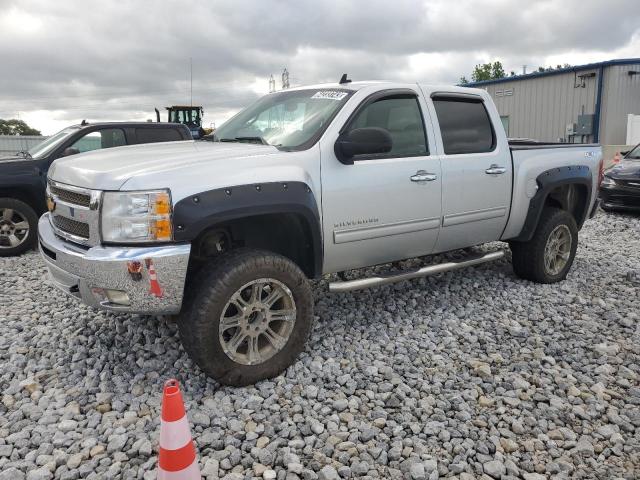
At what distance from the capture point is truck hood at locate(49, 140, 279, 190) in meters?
3.09

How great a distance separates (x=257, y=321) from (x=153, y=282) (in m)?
0.75

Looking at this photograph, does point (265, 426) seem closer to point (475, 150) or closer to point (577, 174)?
point (475, 150)

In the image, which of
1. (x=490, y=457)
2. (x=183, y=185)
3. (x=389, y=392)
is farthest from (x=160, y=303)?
(x=490, y=457)

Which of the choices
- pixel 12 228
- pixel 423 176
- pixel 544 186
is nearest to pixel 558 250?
pixel 544 186

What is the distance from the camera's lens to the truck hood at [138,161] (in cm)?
309

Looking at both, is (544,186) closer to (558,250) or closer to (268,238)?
(558,250)

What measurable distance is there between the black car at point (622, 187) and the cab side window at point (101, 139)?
8674 mm

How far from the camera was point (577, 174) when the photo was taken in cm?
561

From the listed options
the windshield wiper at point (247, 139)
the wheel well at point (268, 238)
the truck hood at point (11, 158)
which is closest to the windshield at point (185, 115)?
the truck hood at point (11, 158)

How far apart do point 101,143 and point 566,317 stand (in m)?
6.37

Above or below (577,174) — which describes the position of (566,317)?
below

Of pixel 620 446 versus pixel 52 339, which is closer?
pixel 620 446

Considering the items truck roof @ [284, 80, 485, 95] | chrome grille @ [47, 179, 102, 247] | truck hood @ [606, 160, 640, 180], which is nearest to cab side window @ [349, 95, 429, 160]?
truck roof @ [284, 80, 485, 95]

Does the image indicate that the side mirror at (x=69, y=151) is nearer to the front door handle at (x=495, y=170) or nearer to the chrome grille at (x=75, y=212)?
the chrome grille at (x=75, y=212)
